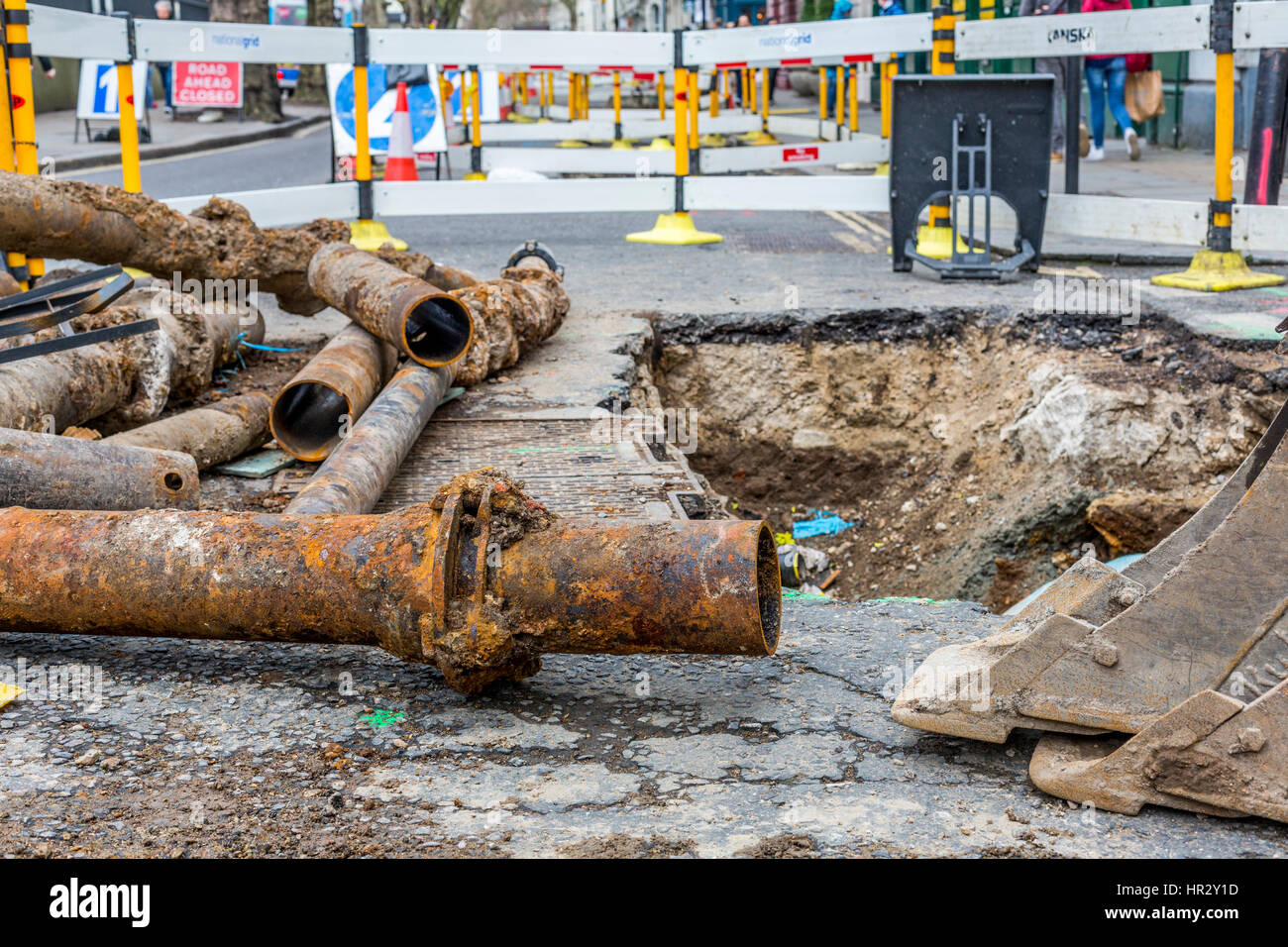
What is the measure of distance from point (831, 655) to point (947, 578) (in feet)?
7.42

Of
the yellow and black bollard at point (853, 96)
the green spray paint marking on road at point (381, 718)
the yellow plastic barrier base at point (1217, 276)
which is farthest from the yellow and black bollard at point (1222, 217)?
the yellow and black bollard at point (853, 96)

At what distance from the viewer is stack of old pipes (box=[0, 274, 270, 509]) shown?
3.32m

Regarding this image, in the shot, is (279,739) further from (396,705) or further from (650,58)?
(650,58)

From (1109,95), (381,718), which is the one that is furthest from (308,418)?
(1109,95)

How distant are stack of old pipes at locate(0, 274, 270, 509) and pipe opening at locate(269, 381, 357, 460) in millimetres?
100

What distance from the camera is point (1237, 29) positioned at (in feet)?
22.7

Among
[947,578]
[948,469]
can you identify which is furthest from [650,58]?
[947,578]

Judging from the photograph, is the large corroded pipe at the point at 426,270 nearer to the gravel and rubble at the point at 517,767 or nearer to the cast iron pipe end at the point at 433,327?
the cast iron pipe end at the point at 433,327

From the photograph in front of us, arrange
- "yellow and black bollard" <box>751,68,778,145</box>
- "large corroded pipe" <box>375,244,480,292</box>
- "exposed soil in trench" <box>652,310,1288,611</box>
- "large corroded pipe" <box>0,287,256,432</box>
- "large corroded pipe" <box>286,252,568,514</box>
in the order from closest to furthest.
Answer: "large corroded pipe" <box>286,252,568,514</box> → "large corroded pipe" <box>0,287,256,432</box> → "exposed soil in trench" <box>652,310,1288,611</box> → "large corroded pipe" <box>375,244,480,292</box> → "yellow and black bollard" <box>751,68,778,145</box>

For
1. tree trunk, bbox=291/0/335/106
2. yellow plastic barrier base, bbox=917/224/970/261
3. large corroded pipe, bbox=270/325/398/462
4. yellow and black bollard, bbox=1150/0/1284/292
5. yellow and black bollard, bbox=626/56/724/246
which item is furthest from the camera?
tree trunk, bbox=291/0/335/106

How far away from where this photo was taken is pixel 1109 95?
14.1 meters

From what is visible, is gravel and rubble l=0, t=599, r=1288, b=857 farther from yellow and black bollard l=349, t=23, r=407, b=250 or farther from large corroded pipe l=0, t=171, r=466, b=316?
yellow and black bollard l=349, t=23, r=407, b=250

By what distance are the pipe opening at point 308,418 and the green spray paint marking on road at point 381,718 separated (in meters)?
2.13

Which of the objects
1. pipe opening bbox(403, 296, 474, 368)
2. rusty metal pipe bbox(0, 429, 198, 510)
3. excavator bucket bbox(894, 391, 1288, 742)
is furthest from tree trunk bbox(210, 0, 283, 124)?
excavator bucket bbox(894, 391, 1288, 742)
